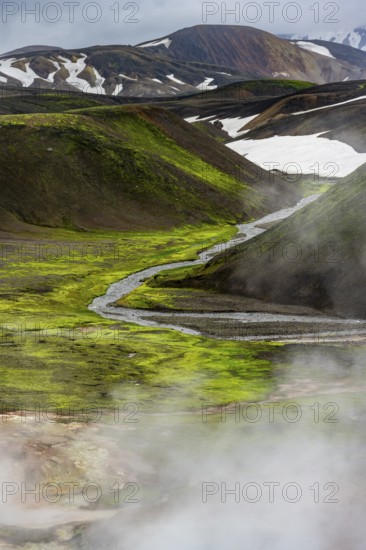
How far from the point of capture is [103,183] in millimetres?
166125

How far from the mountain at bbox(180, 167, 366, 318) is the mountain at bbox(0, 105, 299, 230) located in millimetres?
56266

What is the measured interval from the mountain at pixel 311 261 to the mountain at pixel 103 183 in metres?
56.3

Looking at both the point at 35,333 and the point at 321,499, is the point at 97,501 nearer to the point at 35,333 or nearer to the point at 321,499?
the point at 321,499

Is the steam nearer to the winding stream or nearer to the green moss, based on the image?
the green moss

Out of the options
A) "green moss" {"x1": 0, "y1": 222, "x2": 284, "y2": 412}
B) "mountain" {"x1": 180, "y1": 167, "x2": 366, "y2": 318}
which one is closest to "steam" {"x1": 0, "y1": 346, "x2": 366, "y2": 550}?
"green moss" {"x1": 0, "y1": 222, "x2": 284, "y2": 412}

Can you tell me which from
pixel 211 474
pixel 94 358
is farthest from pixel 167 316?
pixel 211 474

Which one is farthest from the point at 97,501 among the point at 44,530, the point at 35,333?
the point at 35,333

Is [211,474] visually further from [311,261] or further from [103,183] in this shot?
[103,183]

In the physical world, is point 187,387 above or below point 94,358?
above

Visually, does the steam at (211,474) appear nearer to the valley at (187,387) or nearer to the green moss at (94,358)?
the valley at (187,387)

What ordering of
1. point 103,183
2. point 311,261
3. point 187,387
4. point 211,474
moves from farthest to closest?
1. point 103,183
2. point 311,261
3. point 187,387
4. point 211,474

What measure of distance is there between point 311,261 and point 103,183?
85.6 m

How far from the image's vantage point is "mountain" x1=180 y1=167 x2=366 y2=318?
267ft

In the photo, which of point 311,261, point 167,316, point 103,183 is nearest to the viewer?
point 167,316
